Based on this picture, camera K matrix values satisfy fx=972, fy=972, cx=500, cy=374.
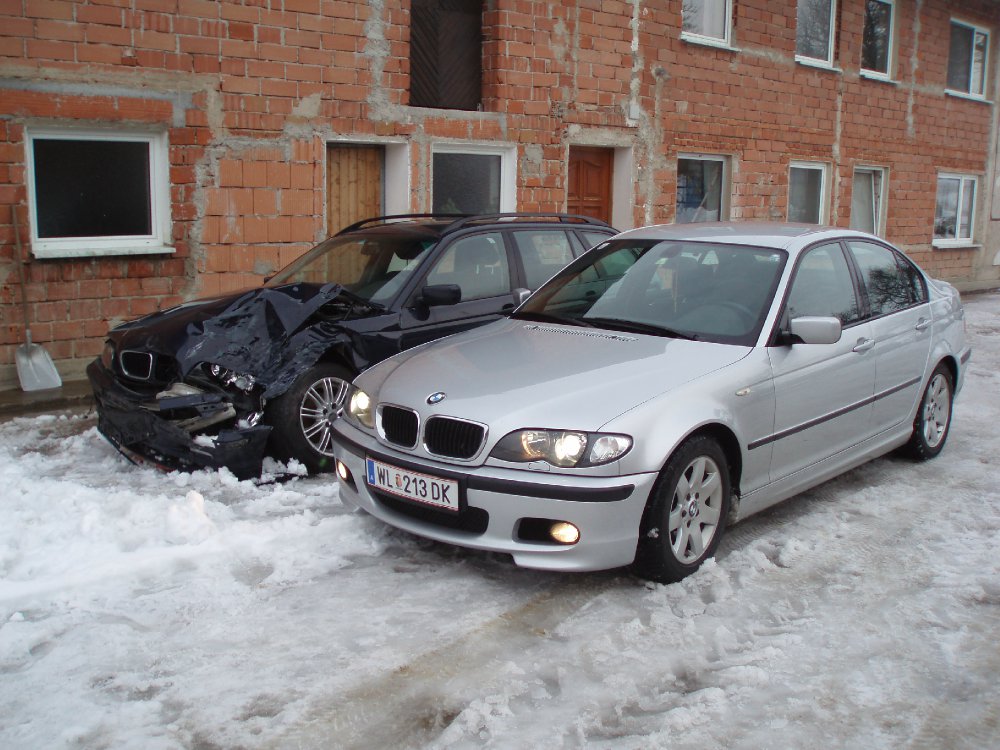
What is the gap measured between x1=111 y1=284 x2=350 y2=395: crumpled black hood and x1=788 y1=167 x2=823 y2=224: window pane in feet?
37.8

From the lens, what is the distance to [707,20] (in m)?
13.9

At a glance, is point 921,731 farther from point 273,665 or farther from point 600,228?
point 600,228

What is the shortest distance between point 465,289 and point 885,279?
2.72 m

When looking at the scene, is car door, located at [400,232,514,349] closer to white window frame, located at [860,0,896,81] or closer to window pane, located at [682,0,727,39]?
window pane, located at [682,0,727,39]

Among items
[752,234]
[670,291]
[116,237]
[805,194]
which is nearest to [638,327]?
[670,291]

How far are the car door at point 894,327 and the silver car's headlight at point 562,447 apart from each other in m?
2.37

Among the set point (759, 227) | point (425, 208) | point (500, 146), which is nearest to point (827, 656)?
point (759, 227)

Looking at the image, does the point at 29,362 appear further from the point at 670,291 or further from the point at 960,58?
the point at 960,58

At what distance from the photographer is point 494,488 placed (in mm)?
4020

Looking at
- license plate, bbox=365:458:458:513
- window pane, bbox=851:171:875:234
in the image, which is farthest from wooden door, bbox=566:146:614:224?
license plate, bbox=365:458:458:513

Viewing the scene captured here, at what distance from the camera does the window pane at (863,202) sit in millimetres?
17438

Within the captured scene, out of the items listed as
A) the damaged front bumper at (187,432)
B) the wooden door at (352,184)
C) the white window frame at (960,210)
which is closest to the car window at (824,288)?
the damaged front bumper at (187,432)

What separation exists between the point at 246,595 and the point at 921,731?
265cm

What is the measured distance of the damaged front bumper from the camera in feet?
17.9
